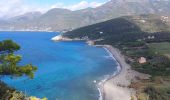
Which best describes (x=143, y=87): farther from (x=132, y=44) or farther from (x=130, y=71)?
(x=132, y=44)

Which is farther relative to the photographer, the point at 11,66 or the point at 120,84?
the point at 120,84

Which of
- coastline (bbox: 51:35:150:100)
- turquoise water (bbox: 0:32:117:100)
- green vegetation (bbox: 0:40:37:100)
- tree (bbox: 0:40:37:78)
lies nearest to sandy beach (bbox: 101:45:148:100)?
coastline (bbox: 51:35:150:100)

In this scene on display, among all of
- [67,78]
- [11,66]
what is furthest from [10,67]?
[67,78]

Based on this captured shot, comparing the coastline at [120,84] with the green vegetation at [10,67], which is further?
the coastline at [120,84]

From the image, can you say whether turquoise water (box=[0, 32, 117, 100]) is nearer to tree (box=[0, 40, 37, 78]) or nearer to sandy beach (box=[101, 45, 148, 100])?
sandy beach (box=[101, 45, 148, 100])

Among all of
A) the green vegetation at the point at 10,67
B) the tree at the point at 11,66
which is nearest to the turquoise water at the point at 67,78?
the green vegetation at the point at 10,67

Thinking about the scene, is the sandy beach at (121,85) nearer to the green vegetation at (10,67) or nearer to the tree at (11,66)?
the green vegetation at (10,67)

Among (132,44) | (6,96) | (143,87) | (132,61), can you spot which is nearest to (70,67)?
(132,61)

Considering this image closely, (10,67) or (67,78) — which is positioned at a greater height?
(10,67)

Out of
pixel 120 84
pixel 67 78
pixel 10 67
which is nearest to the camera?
pixel 10 67

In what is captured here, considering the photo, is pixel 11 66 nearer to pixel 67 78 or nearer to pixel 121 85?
pixel 121 85

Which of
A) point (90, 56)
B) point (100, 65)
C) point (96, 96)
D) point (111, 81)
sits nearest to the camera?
point (96, 96)
